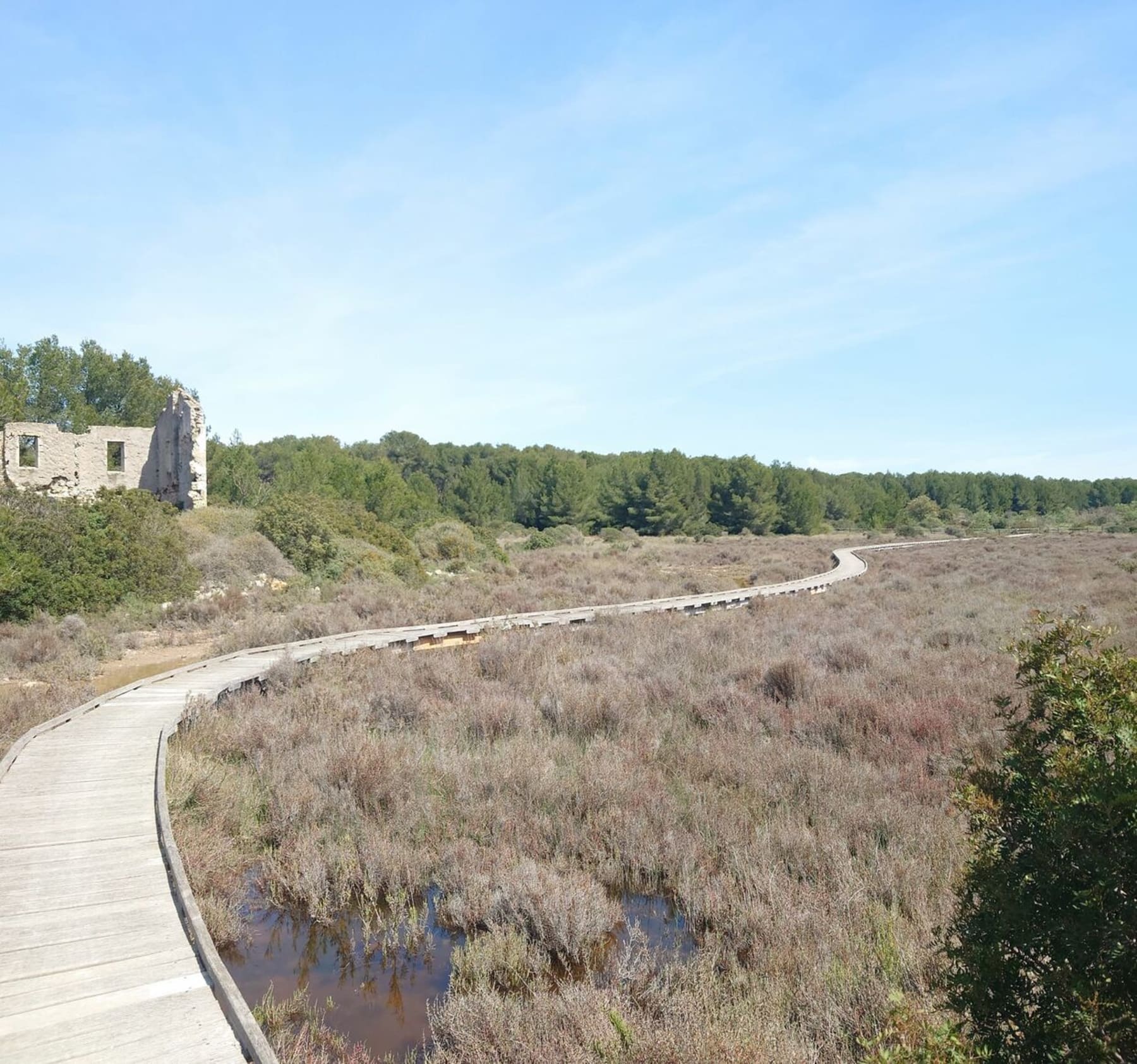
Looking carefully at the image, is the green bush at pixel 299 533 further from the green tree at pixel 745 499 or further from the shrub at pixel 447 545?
the green tree at pixel 745 499

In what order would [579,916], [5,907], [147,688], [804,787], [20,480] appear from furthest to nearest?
[20,480] → [147,688] → [804,787] → [579,916] → [5,907]

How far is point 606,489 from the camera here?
6081 centimetres

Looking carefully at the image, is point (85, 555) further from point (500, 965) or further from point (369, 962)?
point (500, 965)

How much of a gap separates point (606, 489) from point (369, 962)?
2210 inches

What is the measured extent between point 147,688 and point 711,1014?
9.72m

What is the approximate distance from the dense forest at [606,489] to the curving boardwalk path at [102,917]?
1093 inches

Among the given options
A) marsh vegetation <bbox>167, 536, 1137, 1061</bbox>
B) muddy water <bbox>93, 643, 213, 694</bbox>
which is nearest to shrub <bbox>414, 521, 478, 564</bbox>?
muddy water <bbox>93, 643, 213, 694</bbox>

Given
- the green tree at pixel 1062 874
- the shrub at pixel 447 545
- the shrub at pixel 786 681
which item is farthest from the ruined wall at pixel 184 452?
the green tree at pixel 1062 874

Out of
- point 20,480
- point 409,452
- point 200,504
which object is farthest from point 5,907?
point 409,452

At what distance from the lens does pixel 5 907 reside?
4.69 m

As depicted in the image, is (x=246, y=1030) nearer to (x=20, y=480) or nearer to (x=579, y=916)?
(x=579, y=916)

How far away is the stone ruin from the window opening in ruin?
0.19 ft

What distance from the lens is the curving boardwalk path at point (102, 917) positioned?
3.55 m

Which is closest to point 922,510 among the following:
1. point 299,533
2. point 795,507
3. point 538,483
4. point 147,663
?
point 795,507
